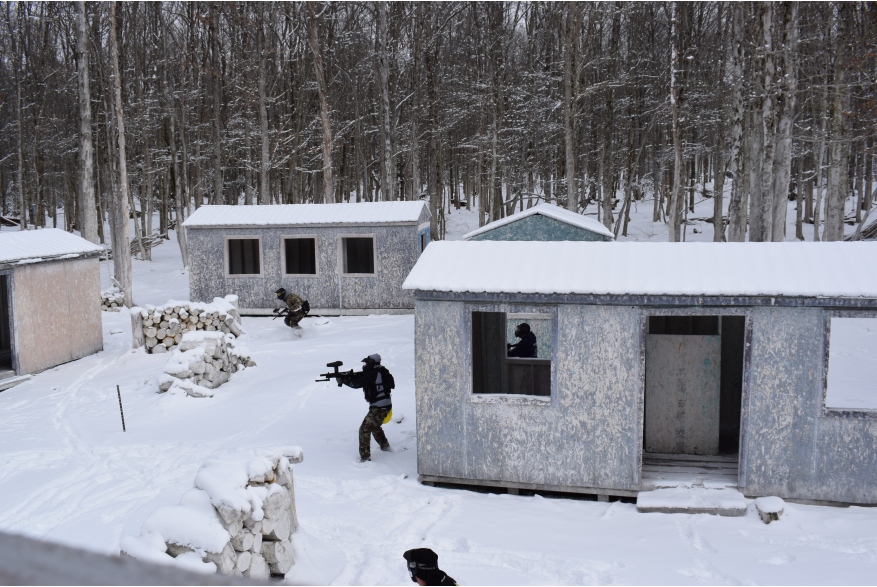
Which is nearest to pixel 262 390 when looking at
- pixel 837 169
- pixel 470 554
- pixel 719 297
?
pixel 470 554

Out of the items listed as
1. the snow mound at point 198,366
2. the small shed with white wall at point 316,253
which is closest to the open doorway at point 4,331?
the snow mound at point 198,366

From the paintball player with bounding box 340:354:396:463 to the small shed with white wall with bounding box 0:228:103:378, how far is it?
8282 millimetres

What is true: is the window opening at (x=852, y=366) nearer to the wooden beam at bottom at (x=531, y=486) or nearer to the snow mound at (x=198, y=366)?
the wooden beam at bottom at (x=531, y=486)

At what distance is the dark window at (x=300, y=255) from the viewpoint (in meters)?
19.9

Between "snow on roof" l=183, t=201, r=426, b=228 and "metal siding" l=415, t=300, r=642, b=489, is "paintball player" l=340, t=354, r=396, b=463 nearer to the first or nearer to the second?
"metal siding" l=415, t=300, r=642, b=489

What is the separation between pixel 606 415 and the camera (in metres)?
7.43

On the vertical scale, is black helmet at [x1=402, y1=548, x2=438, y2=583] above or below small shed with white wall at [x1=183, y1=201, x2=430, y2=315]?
below

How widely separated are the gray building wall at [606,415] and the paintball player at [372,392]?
31.8 inches

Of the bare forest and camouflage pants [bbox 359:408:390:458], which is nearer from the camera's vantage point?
camouflage pants [bbox 359:408:390:458]

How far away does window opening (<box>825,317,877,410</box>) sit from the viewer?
430 inches

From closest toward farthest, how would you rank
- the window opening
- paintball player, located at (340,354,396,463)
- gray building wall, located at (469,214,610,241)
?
paintball player, located at (340,354,396,463) < the window opening < gray building wall, located at (469,214,610,241)

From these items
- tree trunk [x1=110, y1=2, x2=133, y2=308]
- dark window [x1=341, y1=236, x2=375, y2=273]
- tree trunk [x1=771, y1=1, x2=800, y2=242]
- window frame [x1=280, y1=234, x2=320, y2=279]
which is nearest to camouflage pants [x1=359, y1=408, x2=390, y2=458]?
window frame [x1=280, y1=234, x2=320, y2=279]

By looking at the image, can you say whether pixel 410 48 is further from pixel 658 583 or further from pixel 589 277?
pixel 658 583

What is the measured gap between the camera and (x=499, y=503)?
24.7 feet
